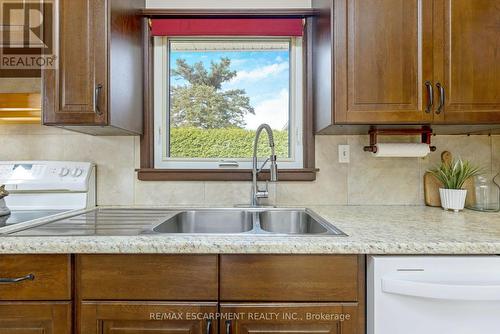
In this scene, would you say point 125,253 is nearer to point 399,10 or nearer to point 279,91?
point 279,91

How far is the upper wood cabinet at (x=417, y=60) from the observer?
119 centimetres

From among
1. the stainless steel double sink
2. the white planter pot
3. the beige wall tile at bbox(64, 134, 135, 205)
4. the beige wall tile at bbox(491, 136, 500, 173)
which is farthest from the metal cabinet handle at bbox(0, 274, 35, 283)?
the beige wall tile at bbox(491, 136, 500, 173)

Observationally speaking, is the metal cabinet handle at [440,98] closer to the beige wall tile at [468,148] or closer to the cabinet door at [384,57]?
the cabinet door at [384,57]

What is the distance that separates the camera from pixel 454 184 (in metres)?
1.40

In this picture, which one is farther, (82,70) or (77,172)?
(77,172)

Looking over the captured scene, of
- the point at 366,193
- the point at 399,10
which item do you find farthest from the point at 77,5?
the point at 366,193

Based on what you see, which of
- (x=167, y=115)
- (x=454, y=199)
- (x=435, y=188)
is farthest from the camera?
(x=167, y=115)

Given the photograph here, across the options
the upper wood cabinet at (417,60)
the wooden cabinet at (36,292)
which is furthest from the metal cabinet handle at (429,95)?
the wooden cabinet at (36,292)

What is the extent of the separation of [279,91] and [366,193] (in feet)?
2.58

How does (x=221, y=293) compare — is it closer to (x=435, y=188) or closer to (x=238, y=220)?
(x=238, y=220)

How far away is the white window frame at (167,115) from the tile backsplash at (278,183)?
0.37 feet

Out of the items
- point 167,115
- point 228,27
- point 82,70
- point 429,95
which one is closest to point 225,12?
point 228,27

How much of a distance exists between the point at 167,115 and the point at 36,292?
1071mm

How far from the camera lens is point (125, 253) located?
0.85 m
